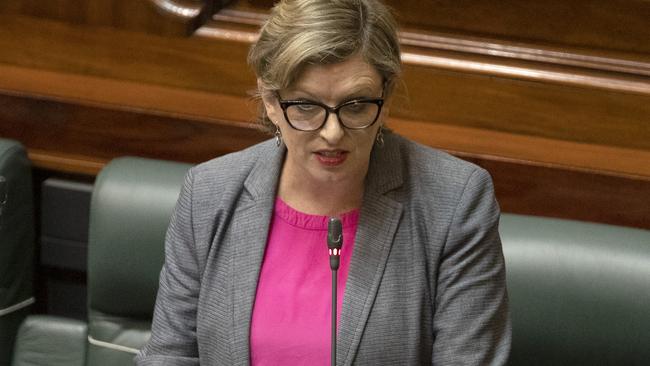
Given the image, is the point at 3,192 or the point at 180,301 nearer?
the point at 180,301

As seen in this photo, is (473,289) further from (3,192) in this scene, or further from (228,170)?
(3,192)

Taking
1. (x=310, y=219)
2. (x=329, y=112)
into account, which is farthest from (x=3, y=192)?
(x=329, y=112)

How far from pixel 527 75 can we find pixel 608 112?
121 mm

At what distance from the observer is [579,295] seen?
1258mm

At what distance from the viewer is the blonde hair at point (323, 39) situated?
0.96 m

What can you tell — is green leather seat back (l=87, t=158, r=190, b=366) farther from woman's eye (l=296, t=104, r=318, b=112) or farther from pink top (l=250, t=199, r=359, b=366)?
woman's eye (l=296, t=104, r=318, b=112)

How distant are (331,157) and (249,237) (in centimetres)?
16

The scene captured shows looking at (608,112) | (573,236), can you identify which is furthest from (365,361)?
(608,112)

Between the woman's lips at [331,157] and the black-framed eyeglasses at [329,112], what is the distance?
33 millimetres

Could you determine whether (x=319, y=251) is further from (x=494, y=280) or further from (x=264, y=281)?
(x=494, y=280)

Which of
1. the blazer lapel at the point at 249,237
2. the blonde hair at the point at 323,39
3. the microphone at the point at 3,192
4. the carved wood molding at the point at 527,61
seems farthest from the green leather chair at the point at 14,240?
the blonde hair at the point at 323,39

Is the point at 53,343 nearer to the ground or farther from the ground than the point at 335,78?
nearer to the ground


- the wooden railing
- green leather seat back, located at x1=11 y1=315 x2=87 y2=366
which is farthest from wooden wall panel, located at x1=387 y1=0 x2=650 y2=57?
green leather seat back, located at x1=11 y1=315 x2=87 y2=366

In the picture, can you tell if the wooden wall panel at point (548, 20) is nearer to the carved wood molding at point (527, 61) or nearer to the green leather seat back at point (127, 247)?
the carved wood molding at point (527, 61)
